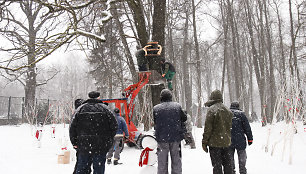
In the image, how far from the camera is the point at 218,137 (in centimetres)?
381

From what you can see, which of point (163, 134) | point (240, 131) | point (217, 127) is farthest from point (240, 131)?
point (163, 134)

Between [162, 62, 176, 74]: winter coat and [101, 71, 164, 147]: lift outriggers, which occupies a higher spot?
[162, 62, 176, 74]: winter coat

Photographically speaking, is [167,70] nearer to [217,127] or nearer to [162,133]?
[162,133]

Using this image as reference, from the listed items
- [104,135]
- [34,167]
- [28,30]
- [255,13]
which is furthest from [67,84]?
[104,135]

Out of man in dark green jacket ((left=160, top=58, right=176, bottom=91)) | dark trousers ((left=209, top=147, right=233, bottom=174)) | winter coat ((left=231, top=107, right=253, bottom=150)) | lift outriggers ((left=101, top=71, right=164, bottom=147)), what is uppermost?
man in dark green jacket ((left=160, top=58, right=176, bottom=91))

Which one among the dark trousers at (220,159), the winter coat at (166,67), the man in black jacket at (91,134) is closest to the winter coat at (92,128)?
the man in black jacket at (91,134)

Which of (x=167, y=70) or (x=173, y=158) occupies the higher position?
(x=167, y=70)

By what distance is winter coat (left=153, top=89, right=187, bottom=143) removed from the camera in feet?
12.9

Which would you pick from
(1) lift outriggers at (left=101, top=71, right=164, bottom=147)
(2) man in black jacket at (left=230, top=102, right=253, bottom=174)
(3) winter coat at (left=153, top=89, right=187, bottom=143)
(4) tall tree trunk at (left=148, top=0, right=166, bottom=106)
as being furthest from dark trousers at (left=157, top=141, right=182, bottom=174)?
(4) tall tree trunk at (left=148, top=0, right=166, bottom=106)

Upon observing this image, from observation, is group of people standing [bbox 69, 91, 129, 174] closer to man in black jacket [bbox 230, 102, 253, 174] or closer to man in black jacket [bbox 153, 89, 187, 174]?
man in black jacket [bbox 153, 89, 187, 174]

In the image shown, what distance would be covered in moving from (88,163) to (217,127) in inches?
85.3

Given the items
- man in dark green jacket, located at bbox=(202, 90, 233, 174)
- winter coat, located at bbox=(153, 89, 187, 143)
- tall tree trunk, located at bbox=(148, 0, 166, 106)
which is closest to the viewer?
man in dark green jacket, located at bbox=(202, 90, 233, 174)

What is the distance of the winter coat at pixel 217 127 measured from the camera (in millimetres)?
3805

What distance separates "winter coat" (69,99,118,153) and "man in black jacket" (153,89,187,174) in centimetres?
83
